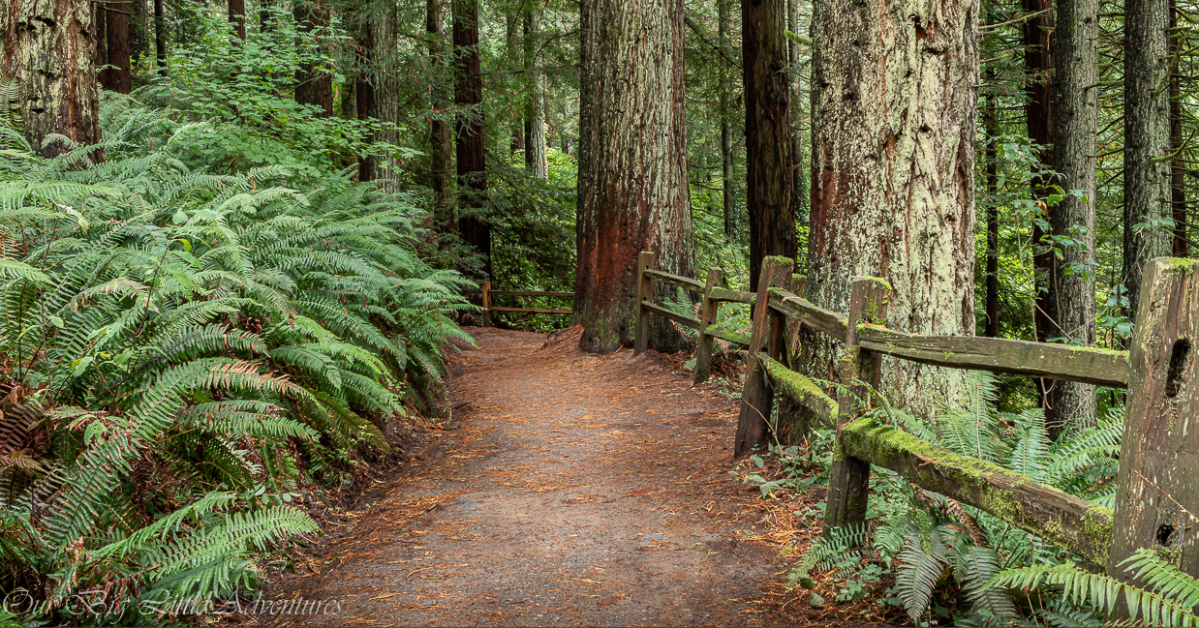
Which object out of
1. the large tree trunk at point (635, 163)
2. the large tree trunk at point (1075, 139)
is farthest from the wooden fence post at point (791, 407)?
the large tree trunk at point (1075, 139)

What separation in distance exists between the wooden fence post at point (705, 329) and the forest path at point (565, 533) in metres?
0.56

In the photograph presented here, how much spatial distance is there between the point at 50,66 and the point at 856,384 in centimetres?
608

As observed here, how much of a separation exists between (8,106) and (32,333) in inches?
124

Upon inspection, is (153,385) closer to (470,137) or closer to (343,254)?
(343,254)

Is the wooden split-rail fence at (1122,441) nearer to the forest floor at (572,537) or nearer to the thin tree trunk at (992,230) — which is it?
the forest floor at (572,537)

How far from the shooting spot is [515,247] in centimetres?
1891

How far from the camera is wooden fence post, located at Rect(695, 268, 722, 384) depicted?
7.50 m

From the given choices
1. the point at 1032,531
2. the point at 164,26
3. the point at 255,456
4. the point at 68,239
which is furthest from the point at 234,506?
the point at 164,26

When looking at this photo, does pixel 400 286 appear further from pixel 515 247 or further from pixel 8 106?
pixel 515 247

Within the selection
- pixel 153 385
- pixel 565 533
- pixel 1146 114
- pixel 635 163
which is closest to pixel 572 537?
pixel 565 533

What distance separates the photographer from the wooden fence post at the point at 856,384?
3459 mm

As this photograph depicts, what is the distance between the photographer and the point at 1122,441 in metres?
2.14

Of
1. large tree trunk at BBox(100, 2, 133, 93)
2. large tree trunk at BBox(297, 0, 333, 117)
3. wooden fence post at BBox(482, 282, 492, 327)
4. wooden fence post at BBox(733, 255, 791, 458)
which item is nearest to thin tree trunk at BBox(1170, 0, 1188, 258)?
wooden fence post at BBox(733, 255, 791, 458)

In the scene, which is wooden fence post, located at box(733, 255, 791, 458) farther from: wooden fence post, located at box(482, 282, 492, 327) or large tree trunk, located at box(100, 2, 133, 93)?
large tree trunk, located at box(100, 2, 133, 93)
